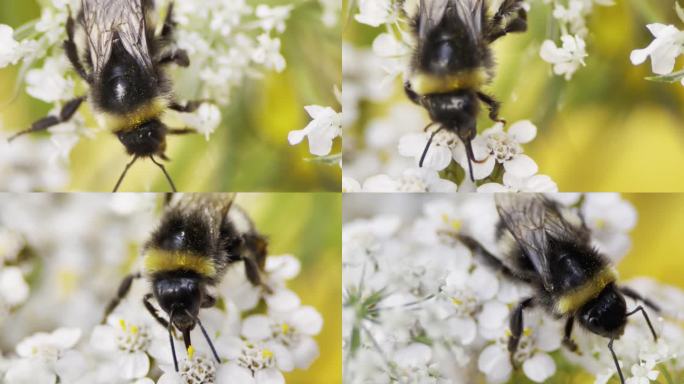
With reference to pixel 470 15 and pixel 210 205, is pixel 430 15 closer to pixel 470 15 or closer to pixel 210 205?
pixel 470 15

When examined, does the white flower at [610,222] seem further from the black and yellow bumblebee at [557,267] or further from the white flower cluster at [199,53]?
the white flower cluster at [199,53]

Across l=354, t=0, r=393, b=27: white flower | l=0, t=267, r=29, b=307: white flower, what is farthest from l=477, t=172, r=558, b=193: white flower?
l=0, t=267, r=29, b=307: white flower

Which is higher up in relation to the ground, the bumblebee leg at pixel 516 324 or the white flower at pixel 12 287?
the bumblebee leg at pixel 516 324

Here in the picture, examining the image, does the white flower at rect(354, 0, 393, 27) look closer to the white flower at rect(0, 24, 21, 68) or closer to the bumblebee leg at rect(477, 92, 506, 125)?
the bumblebee leg at rect(477, 92, 506, 125)

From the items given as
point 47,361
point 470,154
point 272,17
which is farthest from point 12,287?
point 470,154

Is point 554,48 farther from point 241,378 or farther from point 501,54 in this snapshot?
point 241,378

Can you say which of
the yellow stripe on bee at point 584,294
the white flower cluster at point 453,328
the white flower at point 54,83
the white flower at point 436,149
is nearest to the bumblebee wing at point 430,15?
the white flower at point 436,149
